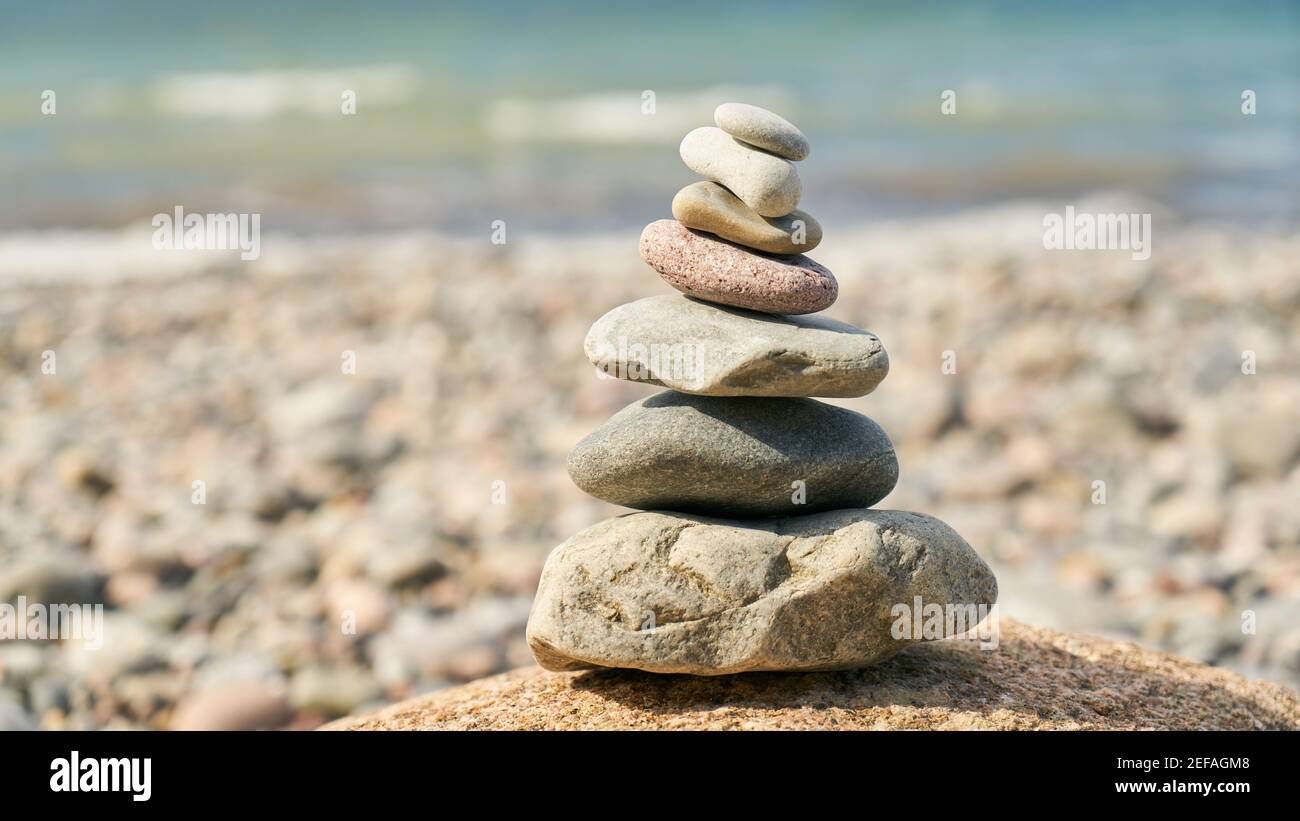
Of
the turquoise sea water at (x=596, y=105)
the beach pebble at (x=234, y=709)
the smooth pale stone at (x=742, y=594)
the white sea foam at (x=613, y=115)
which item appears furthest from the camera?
the white sea foam at (x=613, y=115)

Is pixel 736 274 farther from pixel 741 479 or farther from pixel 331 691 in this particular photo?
pixel 331 691

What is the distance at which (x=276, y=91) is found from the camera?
29.1 metres

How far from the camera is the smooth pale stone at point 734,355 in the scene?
12.5ft

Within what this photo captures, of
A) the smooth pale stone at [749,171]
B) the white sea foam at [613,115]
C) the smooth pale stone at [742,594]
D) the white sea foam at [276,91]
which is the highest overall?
the white sea foam at [276,91]

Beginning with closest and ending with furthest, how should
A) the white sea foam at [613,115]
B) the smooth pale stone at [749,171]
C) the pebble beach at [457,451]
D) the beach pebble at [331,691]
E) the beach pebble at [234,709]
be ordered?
the smooth pale stone at [749,171] → the beach pebble at [234,709] → the beach pebble at [331,691] → the pebble beach at [457,451] → the white sea foam at [613,115]

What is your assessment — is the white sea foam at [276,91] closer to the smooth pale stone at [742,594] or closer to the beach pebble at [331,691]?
the beach pebble at [331,691]

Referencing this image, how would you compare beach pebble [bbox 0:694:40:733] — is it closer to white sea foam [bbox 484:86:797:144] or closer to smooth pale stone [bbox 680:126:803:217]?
smooth pale stone [bbox 680:126:803:217]

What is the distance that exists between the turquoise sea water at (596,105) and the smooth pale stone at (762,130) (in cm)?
1191

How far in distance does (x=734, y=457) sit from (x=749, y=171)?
94cm

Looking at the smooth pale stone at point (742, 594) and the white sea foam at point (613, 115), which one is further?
the white sea foam at point (613, 115)

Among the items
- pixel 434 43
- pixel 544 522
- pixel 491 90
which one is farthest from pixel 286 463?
pixel 434 43

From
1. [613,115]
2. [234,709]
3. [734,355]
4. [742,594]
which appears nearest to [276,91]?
[613,115]

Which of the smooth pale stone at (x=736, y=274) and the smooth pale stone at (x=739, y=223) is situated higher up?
the smooth pale stone at (x=739, y=223)

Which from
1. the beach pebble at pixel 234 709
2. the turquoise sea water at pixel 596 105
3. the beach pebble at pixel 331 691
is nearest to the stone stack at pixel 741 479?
the beach pebble at pixel 331 691
